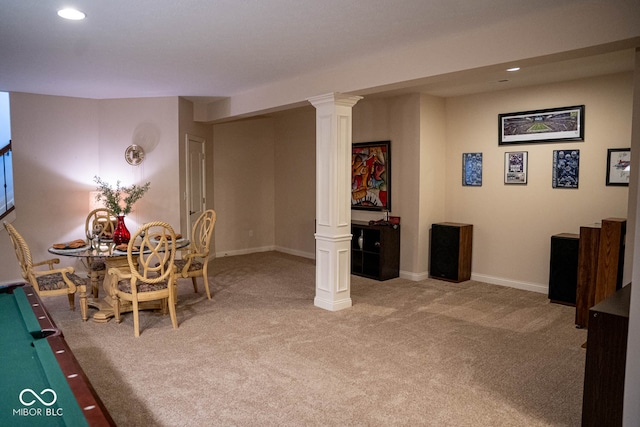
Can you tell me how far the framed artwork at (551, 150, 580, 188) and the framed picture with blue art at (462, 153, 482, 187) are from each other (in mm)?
940

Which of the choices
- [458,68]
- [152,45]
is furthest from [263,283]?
[458,68]

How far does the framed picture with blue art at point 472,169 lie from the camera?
6113mm

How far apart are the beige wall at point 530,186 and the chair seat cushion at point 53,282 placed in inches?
185

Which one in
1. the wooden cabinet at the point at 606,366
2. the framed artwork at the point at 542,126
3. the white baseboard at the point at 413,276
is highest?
the framed artwork at the point at 542,126

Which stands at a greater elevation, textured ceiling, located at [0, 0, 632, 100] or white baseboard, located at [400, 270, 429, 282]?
textured ceiling, located at [0, 0, 632, 100]

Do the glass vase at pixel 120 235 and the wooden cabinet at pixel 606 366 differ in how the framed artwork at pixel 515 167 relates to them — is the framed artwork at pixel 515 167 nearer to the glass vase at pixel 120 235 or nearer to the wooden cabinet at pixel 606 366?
the wooden cabinet at pixel 606 366

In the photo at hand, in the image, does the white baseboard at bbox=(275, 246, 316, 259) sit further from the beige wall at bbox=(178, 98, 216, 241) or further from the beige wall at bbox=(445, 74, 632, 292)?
the beige wall at bbox=(445, 74, 632, 292)

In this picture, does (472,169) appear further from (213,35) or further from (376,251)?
(213,35)

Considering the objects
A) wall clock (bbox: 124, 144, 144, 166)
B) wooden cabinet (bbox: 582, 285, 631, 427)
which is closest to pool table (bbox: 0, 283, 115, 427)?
wooden cabinet (bbox: 582, 285, 631, 427)

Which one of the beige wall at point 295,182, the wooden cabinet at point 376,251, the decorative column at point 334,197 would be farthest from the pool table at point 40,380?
the beige wall at point 295,182

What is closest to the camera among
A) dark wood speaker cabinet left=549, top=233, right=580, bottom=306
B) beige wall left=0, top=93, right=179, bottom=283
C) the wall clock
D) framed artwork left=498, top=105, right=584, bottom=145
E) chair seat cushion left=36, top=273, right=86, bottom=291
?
chair seat cushion left=36, top=273, right=86, bottom=291

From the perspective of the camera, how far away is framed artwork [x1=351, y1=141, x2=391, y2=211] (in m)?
6.57

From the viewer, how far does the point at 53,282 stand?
430cm

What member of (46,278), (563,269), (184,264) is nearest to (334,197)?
(184,264)
